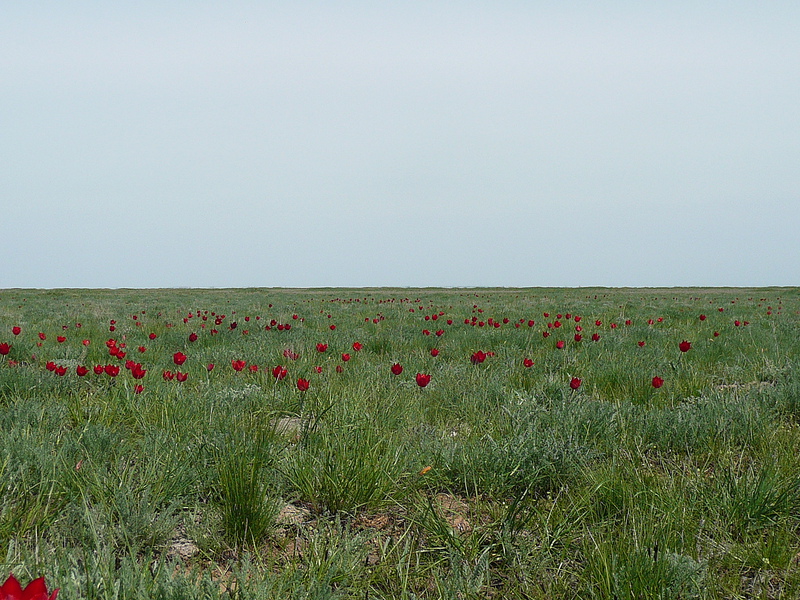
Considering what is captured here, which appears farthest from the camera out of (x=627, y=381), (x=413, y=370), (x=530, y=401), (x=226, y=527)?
(x=413, y=370)

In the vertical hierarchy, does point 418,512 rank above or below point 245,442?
below

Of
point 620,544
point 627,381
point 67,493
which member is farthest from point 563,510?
point 627,381

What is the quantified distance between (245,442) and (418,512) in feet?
3.08

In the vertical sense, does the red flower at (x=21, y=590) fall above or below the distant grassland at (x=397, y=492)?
above

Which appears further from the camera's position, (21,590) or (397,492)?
(397,492)

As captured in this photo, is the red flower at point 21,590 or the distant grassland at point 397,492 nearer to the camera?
the red flower at point 21,590

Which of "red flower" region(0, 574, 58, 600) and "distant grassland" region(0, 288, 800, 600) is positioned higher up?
"red flower" region(0, 574, 58, 600)

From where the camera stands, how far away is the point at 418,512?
7.76ft

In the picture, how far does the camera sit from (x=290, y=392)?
14.0 ft

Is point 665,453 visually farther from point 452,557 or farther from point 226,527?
point 226,527

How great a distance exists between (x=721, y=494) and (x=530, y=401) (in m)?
1.58

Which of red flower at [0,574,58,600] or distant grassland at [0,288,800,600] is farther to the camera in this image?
distant grassland at [0,288,800,600]

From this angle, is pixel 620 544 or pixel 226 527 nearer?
pixel 620 544

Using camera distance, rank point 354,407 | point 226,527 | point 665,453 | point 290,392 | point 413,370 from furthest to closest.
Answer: point 413,370 < point 290,392 < point 354,407 < point 665,453 < point 226,527
